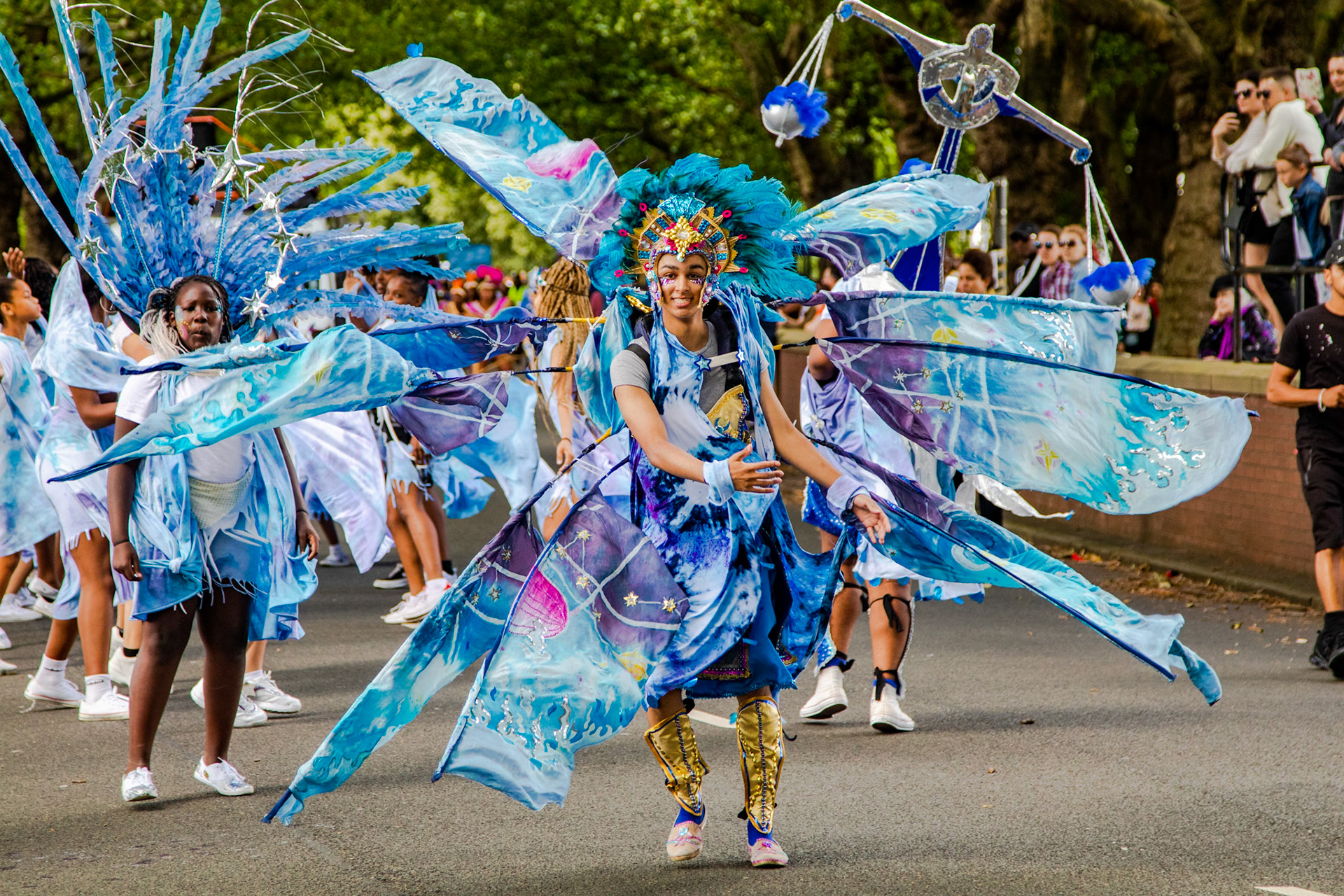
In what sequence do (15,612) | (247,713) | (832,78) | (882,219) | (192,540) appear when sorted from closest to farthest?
(882,219) → (192,540) → (247,713) → (15,612) → (832,78)

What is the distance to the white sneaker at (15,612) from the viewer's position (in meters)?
8.95

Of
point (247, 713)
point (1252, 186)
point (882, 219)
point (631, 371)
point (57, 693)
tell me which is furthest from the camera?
point (1252, 186)

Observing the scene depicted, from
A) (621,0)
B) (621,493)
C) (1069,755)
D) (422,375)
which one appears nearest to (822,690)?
(1069,755)

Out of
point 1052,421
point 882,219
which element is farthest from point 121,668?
point 1052,421

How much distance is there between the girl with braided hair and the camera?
5.07 m

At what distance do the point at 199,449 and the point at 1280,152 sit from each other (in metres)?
7.89

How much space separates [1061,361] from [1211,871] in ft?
4.98

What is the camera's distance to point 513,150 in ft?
16.1

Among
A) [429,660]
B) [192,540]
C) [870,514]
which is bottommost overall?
[429,660]

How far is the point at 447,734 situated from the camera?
6.18 m

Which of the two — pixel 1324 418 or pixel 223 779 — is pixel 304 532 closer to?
pixel 223 779

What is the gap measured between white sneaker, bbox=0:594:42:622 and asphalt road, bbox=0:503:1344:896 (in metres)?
1.75

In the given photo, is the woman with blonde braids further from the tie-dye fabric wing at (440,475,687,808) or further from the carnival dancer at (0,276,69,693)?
the tie-dye fabric wing at (440,475,687,808)

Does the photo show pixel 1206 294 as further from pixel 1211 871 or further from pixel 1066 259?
pixel 1211 871
